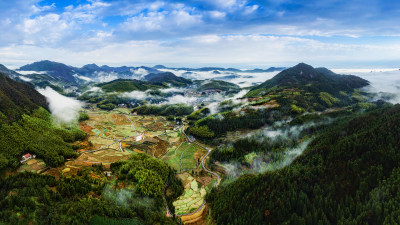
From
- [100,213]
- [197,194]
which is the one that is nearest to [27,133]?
[100,213]

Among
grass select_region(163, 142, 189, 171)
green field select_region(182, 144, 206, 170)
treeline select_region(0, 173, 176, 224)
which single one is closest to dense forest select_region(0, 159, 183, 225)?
treeline select_region(0, 173, 176, 224)

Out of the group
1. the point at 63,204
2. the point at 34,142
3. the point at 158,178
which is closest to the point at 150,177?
the point at 158,178

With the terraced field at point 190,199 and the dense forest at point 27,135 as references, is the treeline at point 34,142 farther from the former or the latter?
the terraced field at point 190,199

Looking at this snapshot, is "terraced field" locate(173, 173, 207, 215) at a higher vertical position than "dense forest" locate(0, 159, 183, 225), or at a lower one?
lower

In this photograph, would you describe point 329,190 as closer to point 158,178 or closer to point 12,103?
point 158,178

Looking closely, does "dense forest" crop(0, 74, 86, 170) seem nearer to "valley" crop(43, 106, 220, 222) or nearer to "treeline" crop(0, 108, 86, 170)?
"treeline" crop(0, 108, 86, 170)

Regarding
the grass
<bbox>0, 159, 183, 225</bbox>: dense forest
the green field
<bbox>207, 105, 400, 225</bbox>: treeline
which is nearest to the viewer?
<bbox>0, 159, 183, 225</bbox>: dense forest
